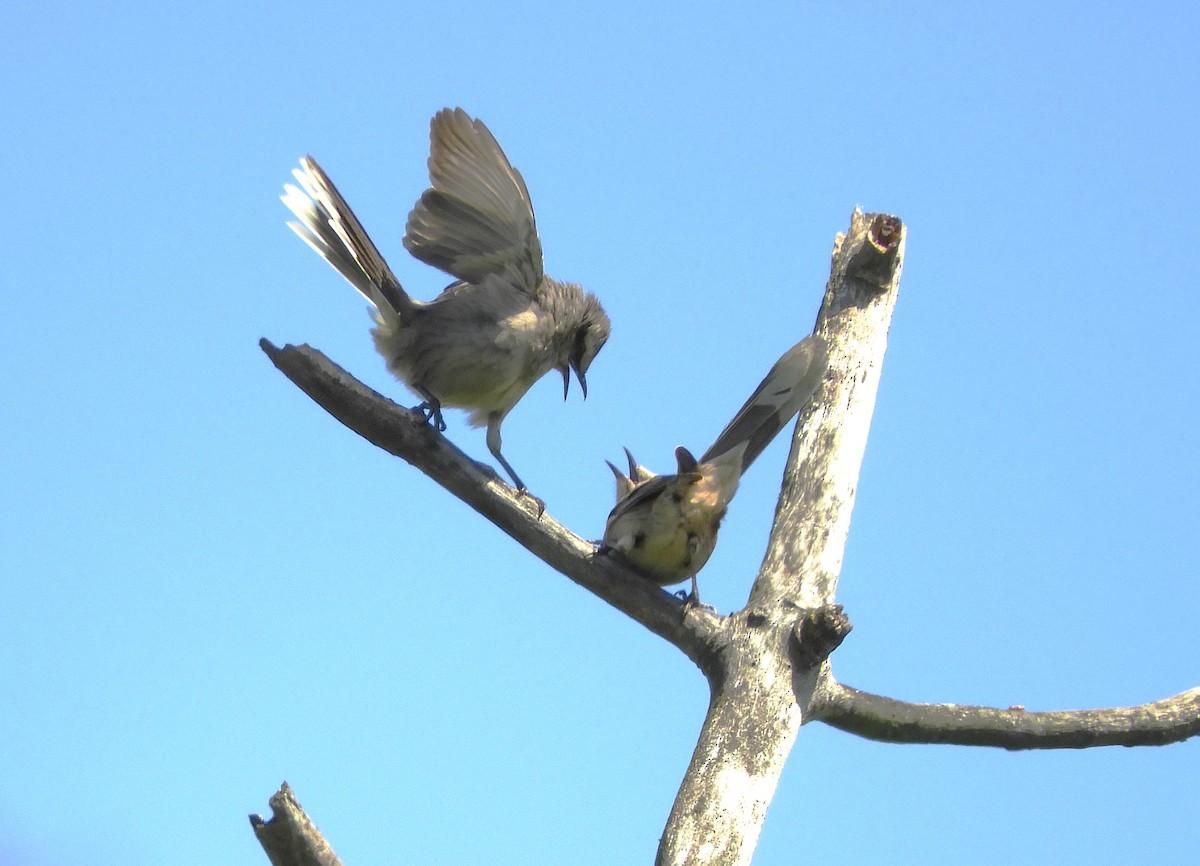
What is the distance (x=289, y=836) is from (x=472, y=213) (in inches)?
134

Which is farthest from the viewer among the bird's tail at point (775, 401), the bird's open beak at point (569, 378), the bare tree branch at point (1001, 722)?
the bird's open beak at point (569, 378)

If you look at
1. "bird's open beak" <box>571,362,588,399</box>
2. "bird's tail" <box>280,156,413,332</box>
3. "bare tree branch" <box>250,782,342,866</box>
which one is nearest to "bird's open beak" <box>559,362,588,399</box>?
"bird's open beak" <box>571,362,588,399</box>

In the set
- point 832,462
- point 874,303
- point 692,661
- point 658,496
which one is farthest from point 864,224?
point 692,661

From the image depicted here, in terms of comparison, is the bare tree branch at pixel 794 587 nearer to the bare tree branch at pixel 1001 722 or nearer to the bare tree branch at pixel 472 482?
the bare tree branch at pixel 1001 722

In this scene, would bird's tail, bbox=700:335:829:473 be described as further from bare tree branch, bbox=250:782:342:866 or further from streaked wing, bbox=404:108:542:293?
bare tree branch, bbox=250:782:342:866

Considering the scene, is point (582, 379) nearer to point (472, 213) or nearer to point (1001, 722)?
point (472, 213)

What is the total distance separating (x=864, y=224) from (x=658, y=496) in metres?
1.74

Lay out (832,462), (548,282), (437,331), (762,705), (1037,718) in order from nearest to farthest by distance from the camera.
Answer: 1. (762,705)
2. (1037,718)
3. (832,462)
4. (437,331)
5. (548,282)

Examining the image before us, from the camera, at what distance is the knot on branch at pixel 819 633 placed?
12.6ft

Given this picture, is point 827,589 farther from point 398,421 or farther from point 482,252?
point 482,252

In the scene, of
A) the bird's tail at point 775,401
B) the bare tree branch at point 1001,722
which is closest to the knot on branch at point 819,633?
the bare tree branch at point 1001,722

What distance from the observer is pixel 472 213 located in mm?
5551

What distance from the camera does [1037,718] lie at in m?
4.20

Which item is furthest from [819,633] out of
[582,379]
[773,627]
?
[582,379]
